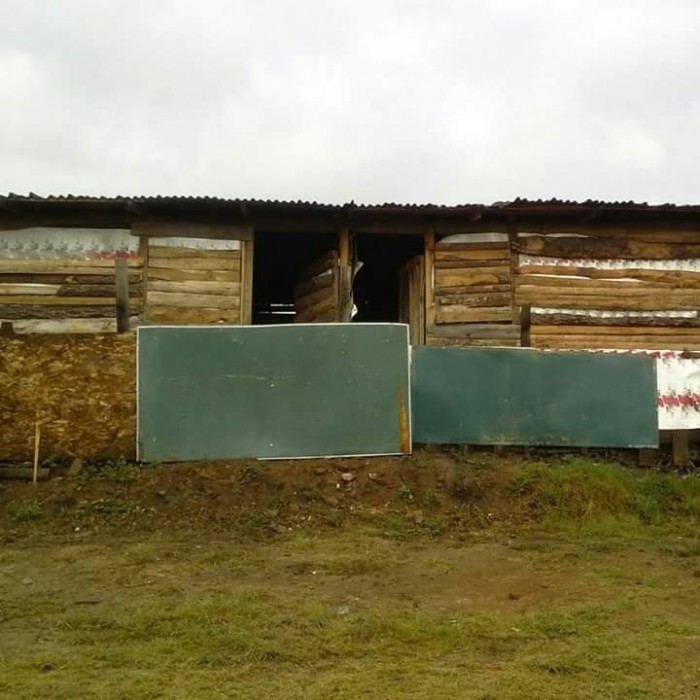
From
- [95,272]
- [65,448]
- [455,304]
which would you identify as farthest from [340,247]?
[65,448]

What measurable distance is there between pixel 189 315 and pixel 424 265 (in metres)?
3.87

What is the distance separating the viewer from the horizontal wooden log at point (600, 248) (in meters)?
12.5

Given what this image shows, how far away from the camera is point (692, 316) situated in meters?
12.6

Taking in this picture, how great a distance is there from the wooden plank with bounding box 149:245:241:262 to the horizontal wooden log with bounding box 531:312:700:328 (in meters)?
4.93

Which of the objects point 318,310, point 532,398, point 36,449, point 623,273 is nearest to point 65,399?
point 36,449

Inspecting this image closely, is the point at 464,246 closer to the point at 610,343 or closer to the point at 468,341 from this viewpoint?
the point at 468,341

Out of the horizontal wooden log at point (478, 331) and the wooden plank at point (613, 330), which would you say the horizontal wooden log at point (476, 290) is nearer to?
the horizontal wooden log at point (478, 331)

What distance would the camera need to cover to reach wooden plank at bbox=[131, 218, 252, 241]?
12.1m

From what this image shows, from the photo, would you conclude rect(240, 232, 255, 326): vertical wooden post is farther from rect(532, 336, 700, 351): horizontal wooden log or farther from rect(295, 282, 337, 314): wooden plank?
rect(532, 336, 700, 351): horizontal wooden log

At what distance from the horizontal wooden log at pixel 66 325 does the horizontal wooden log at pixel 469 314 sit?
4850 mm

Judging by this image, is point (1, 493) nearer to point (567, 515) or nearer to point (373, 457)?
point (373, 457)

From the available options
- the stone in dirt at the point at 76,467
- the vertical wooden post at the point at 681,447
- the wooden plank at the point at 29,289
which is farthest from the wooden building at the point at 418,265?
the stone in dirt at the point at 76,467

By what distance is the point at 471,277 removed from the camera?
1253cm

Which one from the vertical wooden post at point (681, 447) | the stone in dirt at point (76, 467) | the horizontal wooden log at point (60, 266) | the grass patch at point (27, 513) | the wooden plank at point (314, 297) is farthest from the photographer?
the wooden plank at point (314, 297)
